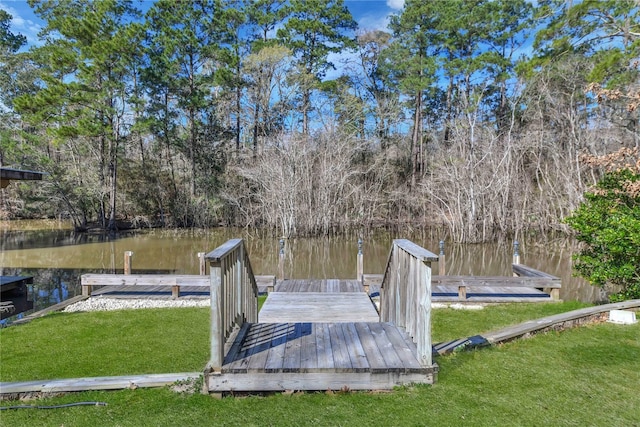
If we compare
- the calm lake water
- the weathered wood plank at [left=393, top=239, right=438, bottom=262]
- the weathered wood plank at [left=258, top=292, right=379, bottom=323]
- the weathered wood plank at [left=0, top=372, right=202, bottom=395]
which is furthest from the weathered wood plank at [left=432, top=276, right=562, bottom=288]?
the weathered wood plank at [left=0, top=372, right=202, bottom=395]

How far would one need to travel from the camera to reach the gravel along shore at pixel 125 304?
653cm

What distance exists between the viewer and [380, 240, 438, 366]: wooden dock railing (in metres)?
2.83

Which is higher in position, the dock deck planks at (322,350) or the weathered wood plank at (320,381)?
the dock deck planks at (322,350)

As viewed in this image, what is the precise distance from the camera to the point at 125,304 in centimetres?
675

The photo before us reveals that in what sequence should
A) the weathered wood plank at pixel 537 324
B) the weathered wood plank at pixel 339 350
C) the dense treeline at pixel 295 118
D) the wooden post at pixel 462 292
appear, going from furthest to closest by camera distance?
1. the dense treeline at pixel 295 118
2. the wooden post at pixel 462 292
3. the weathered wood plank at pixel 537 324
4. the weathered wood plank at pixel 339 350

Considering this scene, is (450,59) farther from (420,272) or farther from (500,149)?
(420,272)

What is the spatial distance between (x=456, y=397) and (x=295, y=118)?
20.4 meters

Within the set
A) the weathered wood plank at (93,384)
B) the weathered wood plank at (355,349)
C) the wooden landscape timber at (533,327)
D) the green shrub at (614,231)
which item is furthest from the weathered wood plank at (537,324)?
the weathered wood plank at (93,384)

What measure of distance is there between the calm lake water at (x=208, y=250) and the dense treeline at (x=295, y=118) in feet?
5.58

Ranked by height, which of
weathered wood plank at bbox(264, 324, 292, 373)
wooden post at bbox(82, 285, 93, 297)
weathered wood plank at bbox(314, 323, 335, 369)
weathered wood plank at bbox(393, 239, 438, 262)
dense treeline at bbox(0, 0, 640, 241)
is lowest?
wooden post at bbox(82, 285, 93, 297)

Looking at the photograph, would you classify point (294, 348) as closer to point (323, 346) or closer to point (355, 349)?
point (323, 346)

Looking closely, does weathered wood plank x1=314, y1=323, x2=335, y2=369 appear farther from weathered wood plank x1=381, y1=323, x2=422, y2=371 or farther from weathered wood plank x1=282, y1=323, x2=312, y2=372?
weathered wood plank x1=381, y1=323, x2=422, y2=371

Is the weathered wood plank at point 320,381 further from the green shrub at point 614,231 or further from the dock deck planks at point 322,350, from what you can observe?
the green shrub at point 614,231

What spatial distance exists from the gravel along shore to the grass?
8.57 feet
